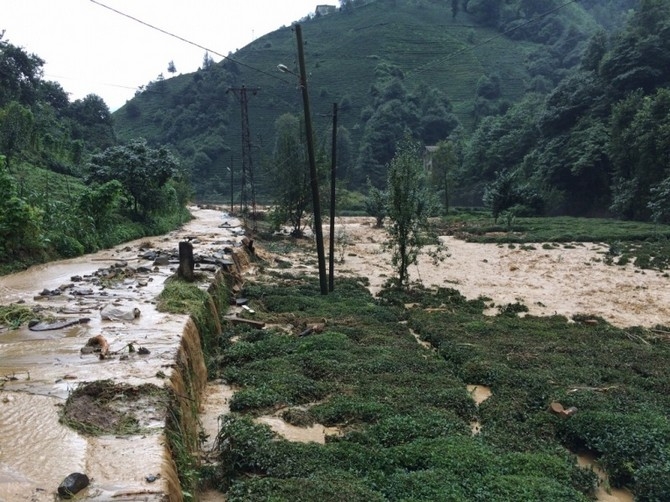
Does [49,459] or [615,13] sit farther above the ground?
[615,13]

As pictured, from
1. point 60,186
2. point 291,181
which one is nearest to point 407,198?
point 291,181

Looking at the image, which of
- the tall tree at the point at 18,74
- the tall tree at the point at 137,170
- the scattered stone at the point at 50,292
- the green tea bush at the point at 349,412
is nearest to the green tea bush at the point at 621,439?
the green tea bush at the point at 349,412

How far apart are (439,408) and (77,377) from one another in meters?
4.97

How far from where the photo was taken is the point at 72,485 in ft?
13.3

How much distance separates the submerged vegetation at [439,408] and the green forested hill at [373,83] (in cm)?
6537

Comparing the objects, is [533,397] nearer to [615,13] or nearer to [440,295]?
[440,295]

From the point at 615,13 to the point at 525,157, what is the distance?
311ft

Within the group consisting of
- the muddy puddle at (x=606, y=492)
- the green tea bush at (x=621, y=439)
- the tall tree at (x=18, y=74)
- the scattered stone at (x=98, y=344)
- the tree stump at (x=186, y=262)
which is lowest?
the muddy puddle at (x=606, y=492)

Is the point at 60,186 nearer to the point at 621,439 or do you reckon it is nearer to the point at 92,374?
the point at 92,374

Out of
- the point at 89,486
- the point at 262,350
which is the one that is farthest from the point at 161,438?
the point at 262,350

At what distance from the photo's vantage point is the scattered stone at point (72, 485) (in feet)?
13.2

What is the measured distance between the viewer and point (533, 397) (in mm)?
8258

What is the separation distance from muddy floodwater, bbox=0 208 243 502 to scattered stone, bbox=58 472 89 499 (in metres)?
0.07

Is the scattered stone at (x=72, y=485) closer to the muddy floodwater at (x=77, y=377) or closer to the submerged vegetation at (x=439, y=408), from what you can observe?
the muddy floodwater at (x=77, y=377)
